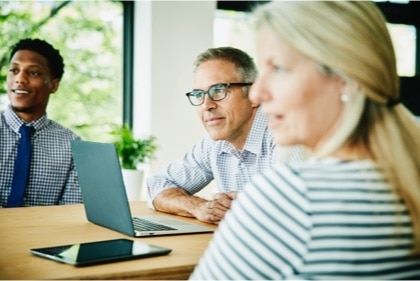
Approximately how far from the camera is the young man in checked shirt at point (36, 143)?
111 inches

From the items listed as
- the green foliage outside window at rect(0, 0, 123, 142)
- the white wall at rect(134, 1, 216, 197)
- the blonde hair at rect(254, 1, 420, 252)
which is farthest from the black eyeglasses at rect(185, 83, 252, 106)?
the green foliage outside window at rect(0, 0, 123, 142)

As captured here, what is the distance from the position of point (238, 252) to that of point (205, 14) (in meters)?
4.06

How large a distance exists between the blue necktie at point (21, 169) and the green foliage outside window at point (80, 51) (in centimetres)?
188

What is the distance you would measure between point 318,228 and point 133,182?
3.71 meters

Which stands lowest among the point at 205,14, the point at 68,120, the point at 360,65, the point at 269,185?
the point at 68,120

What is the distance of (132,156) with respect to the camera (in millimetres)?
4625

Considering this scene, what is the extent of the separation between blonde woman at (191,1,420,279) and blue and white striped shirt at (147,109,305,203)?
47.7 inches

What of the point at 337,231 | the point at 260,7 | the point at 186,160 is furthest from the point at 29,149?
the point at 337,231

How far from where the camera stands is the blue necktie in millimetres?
2744

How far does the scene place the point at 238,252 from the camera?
39.3 inches

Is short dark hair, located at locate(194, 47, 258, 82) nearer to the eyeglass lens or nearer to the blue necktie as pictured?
the eyeglass lens

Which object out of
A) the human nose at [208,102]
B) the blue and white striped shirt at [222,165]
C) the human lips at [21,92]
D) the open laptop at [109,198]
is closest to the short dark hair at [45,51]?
the human lips at [21,92]

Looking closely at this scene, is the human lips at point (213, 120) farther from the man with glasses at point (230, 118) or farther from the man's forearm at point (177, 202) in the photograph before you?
the man's forearm at point (177, 202)

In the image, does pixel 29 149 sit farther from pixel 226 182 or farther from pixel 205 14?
pixel 205 14
